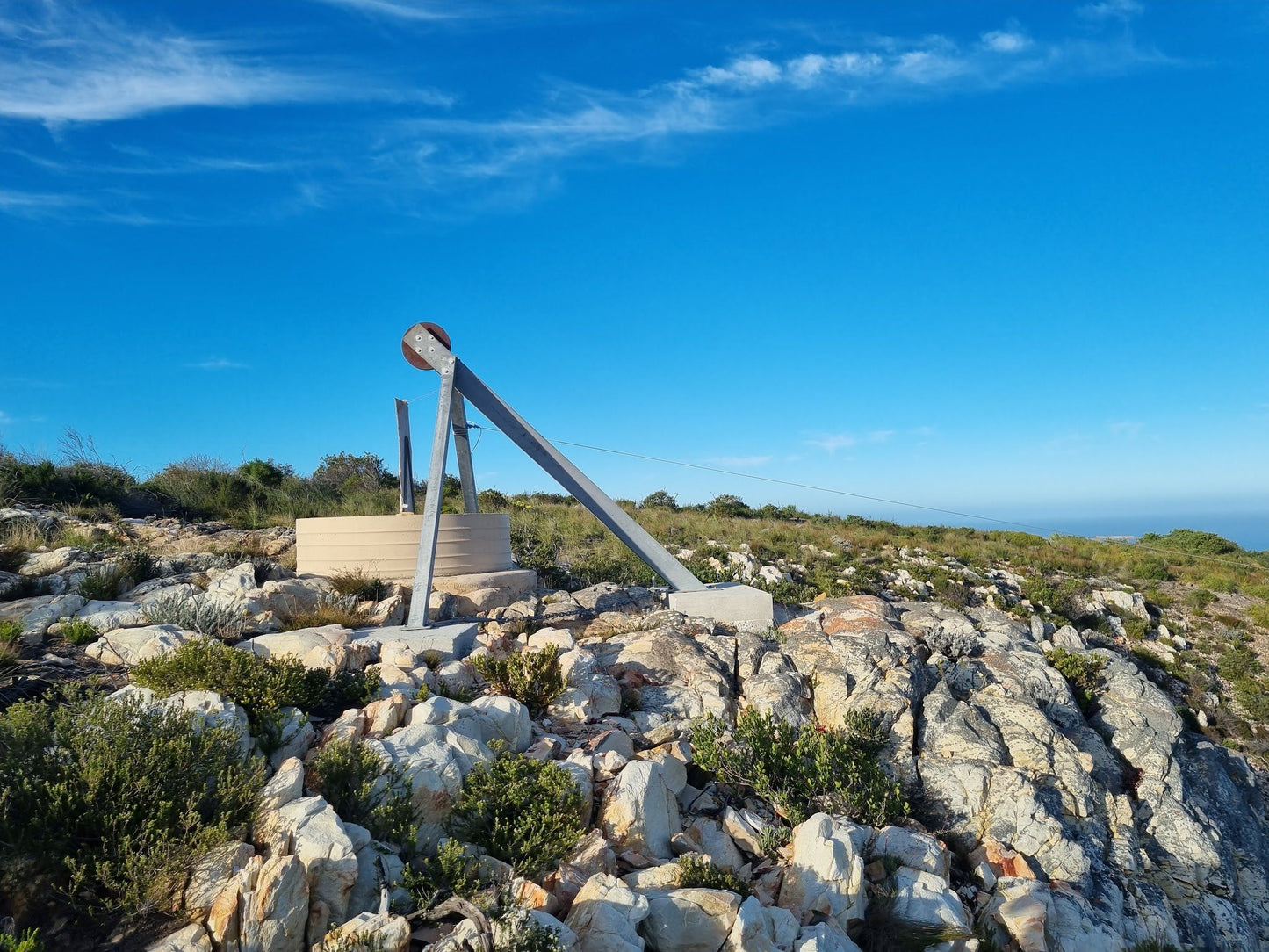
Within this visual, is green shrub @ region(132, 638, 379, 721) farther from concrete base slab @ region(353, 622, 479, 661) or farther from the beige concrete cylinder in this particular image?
the beige concrete cylinder

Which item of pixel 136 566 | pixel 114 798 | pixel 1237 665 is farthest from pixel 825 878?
pixel 1237 665

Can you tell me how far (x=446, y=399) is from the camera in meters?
10.8

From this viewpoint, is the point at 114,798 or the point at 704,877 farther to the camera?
the point at 704,877

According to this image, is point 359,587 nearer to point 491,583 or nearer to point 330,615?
point 330,615

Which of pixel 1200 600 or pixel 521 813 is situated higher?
pixel 521 813

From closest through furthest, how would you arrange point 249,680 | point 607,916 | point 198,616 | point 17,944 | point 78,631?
point 17,944 < point 607,916 < point 249,680 < point 78,631 < point 198,616

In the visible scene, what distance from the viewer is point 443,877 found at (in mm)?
4797

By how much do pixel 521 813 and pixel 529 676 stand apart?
2.38 metres

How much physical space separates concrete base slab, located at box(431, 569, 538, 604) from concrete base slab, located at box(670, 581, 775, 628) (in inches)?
93.7

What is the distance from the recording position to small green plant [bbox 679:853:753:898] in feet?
16.7

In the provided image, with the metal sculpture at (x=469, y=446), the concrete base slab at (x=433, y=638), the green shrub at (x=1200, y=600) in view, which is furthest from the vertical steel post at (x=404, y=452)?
the green shrub at (x=1200, y=600)

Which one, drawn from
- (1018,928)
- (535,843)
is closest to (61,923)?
(535,843)

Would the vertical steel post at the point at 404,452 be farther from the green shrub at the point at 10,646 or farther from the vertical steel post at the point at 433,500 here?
the green shrub at the point at 10,646

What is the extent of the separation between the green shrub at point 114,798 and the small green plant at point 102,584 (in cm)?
507
